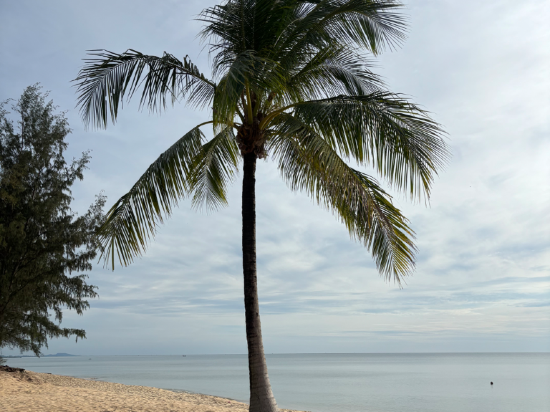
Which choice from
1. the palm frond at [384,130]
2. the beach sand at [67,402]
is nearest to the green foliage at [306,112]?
the palm frond at [384,130]

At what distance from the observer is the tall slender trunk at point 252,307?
7.55 metres

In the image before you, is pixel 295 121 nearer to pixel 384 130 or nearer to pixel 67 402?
pixel 384 130

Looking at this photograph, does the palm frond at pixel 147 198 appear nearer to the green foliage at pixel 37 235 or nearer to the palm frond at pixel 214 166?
the palm frond at pixel 214 166

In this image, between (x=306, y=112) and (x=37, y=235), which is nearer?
(x=306, y=112)

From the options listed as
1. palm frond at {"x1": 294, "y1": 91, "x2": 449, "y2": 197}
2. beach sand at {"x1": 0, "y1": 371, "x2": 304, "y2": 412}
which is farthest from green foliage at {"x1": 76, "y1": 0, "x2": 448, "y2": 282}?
beach sand at {"x1": 0, "y1": 371, "x2": 304, "y2": 412}

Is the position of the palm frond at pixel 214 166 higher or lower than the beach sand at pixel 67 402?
higher

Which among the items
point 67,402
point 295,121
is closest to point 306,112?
point 295,121

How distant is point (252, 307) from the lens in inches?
310

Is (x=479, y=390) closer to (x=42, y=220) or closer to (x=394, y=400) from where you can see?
(x=394, y=400)

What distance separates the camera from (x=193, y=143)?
29.1 feet

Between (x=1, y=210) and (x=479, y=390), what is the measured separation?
111 feet

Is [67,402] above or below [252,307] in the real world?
below

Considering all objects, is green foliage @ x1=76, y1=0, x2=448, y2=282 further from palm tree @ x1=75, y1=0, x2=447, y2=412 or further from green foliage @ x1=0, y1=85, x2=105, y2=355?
green foliage @ x1=0, y1=85, x2=105, y2=355

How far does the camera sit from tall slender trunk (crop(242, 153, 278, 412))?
7.55 meters
